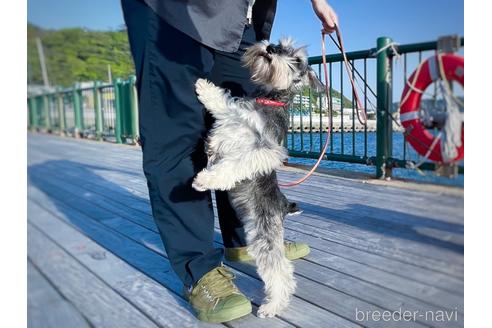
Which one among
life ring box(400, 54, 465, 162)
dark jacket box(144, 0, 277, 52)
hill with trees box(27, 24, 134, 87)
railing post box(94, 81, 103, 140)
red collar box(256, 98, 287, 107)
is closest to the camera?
life ring box(400, 54, 465, 162)

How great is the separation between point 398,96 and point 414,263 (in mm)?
408

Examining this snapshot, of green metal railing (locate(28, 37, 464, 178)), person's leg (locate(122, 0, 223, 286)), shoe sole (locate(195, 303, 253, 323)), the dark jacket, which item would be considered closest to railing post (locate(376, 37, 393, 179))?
green metal railing (locate(28, 37, 464, 178))

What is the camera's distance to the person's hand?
45.7 inches

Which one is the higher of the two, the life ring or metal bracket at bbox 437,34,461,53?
metal bracket at bbox 437,34,461,53

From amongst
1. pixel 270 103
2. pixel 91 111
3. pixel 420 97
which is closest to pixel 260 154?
pixel 270 103

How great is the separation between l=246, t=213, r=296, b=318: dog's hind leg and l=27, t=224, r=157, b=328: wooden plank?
48cm

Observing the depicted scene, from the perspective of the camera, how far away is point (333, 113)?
1295 mm

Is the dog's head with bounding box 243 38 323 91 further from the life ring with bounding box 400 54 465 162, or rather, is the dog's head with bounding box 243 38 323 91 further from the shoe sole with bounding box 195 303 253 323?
the shoe sole with bounding box 195 303 253 323

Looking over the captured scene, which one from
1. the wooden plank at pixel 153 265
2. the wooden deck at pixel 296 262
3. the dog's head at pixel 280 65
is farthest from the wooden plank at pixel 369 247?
the dog's head at pixel 280 65

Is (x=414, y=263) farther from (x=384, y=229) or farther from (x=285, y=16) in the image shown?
(x=285, y=16)

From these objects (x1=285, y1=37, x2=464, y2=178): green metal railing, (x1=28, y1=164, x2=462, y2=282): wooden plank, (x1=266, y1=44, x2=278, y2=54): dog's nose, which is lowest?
(x1=28, y1=164, x2=462, y2=282): wooden plank

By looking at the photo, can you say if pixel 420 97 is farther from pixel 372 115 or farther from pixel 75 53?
pixel 75 53

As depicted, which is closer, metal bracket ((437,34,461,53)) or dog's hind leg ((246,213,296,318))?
metal bracket ((437,34,461,53))

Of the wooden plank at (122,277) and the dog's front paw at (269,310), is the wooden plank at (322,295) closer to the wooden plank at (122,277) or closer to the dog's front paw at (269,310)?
the dog's front paw at (269,310)
